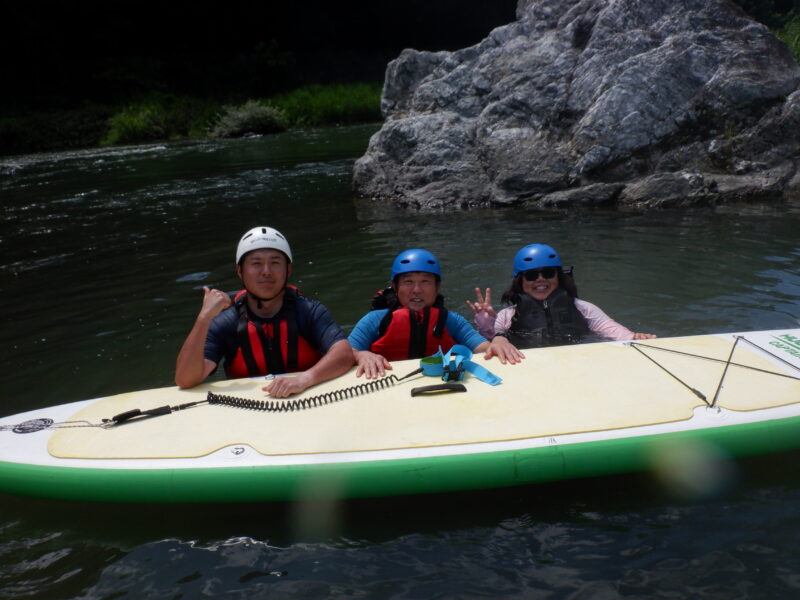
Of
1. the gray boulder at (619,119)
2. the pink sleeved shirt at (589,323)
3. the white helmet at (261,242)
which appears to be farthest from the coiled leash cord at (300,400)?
the gray boulder at (619,119)

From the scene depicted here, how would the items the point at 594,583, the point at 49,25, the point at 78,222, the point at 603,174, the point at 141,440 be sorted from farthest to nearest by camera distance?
the point at 49,25 < the point at 78,222 < the point at 603,174 < the point at 141,440 < the point at 594,583

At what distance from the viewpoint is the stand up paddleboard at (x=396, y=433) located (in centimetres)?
293

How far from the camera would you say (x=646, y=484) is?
3180 mm

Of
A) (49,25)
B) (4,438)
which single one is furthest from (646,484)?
(49,25)

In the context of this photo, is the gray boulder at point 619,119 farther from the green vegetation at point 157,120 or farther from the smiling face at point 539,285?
the green vegetation at point 157,120

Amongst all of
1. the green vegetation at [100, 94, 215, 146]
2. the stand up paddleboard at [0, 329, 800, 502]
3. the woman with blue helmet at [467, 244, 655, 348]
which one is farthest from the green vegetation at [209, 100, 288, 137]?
the stand up paddleboard at [0, 329, 800, 502]

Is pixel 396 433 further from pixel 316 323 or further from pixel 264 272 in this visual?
pixel 264 272

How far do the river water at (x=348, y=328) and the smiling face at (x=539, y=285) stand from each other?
130 cm

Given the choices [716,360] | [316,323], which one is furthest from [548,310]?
[316,323]

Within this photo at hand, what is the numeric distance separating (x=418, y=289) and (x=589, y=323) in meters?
1.41

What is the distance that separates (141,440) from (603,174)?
8306 mm

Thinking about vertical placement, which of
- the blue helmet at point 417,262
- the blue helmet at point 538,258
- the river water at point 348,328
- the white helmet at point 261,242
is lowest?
the river water at point 348,328

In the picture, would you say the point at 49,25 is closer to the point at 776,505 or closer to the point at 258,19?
the point at 258,19

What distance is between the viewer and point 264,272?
371cm
